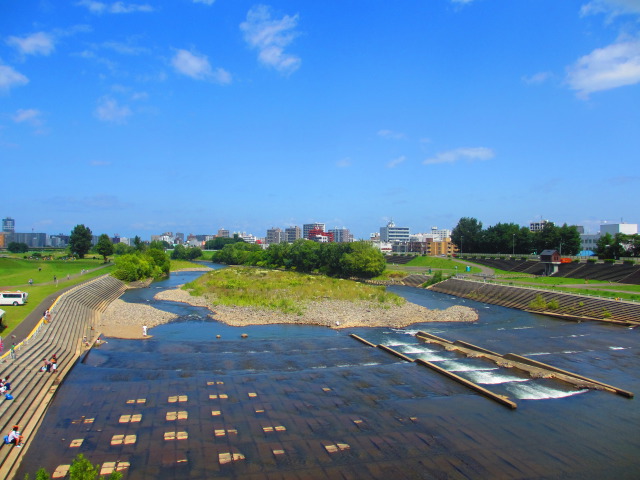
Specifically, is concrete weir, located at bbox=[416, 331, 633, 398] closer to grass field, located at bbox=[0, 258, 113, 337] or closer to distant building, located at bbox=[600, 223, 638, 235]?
grass field, located at bbox=[0, 258, 113, 337]

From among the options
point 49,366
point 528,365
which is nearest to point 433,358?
point 528,365

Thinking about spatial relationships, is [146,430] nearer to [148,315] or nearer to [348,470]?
[348,470]

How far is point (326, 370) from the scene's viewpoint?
98.4 feet

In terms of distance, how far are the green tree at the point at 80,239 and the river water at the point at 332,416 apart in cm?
11187

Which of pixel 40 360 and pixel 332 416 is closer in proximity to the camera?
pixel 332 416

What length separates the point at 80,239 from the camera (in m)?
134

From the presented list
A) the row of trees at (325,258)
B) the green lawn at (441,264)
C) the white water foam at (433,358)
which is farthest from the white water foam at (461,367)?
the green lawn at (441,264)

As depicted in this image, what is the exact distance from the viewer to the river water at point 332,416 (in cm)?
1772

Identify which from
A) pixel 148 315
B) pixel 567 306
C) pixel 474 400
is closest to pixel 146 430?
pixel 474 400

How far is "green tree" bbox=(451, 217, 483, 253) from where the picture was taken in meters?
142

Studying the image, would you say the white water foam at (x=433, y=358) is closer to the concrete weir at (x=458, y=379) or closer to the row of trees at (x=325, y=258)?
the concrete weir at (x=458, y=379)

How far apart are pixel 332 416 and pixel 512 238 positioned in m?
119

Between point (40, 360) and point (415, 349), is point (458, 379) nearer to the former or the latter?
point (415, 349)

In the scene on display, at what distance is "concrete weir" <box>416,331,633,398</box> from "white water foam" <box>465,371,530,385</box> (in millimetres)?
1493
